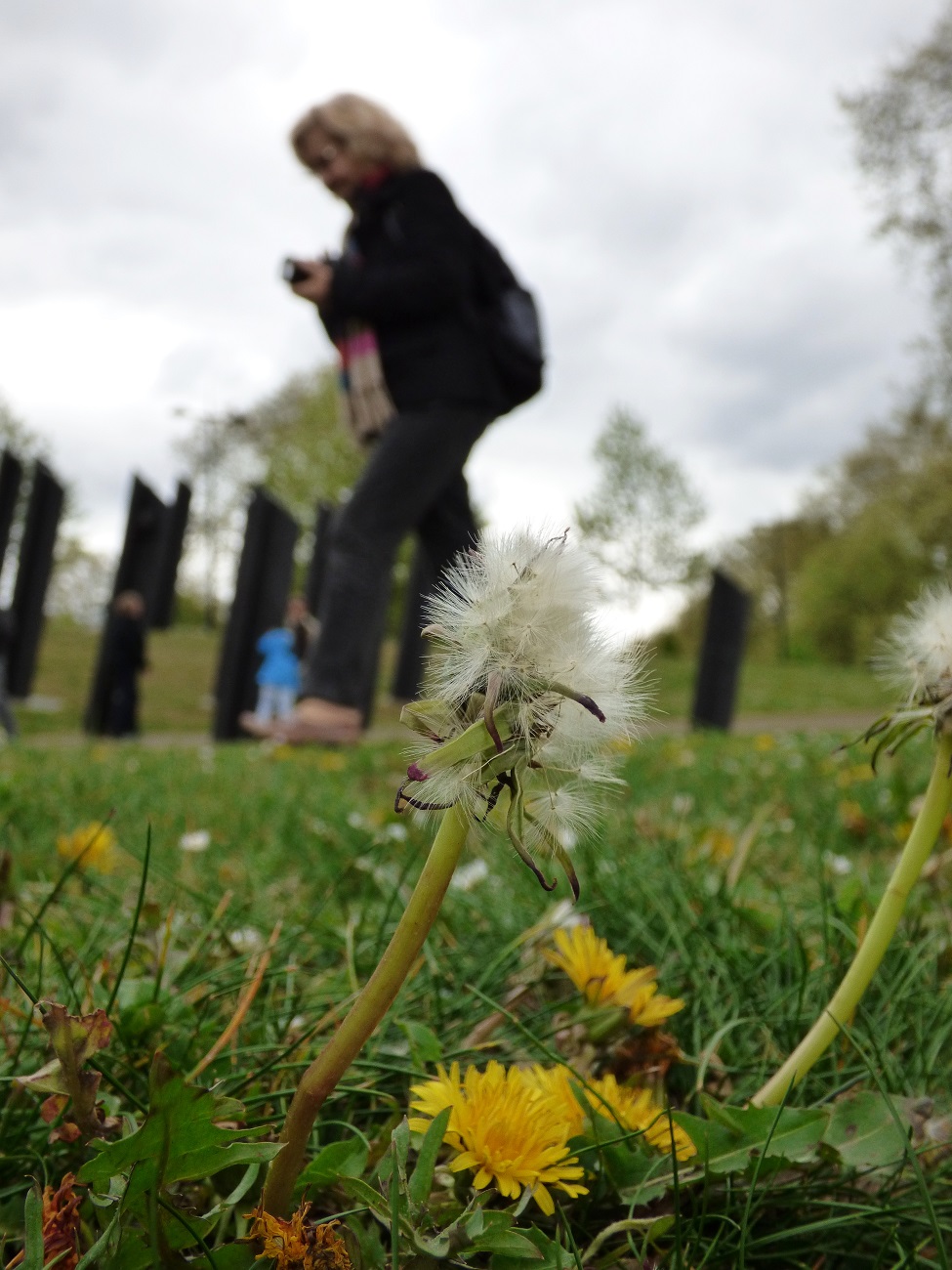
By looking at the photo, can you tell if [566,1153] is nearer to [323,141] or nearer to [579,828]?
[579,828]

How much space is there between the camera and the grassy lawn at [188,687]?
15.0m

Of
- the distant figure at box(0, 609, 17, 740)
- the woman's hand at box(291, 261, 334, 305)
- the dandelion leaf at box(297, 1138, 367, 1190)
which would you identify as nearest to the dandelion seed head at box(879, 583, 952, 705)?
the dandelion leaf at box(297, 1138, 367, 1190)

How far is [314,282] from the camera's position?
3660 millimetres

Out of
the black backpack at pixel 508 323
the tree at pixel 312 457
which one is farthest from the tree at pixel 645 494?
the black backpack at pixel 508 323

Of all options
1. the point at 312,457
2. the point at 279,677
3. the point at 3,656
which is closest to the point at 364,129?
the point at 3,656

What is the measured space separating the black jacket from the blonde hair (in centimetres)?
8

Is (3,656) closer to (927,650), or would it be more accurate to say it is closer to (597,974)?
(597,974)

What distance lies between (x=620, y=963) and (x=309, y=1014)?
0.36 metres

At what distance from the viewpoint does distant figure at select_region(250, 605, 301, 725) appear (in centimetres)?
1159

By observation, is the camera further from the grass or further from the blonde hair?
the grass

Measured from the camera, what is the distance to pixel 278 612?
32.9 ft

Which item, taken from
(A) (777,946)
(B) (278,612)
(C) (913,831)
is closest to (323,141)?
(A) (777,946)

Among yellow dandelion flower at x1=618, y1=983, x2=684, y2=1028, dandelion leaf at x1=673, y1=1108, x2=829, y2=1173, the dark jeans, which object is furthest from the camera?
the dark jeans

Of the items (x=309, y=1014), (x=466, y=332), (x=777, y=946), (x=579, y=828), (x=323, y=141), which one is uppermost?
(x=323, y=141)
